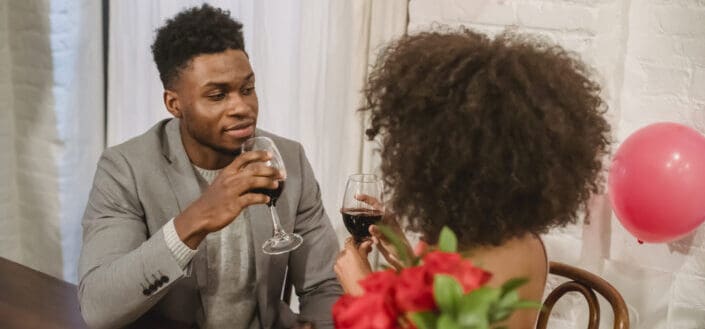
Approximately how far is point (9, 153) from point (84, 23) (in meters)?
0.63

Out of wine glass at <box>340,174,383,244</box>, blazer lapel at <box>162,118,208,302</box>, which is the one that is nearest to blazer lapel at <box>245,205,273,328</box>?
blazer lapel at <box>162,118,208,302</box>

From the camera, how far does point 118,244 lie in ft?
4.78

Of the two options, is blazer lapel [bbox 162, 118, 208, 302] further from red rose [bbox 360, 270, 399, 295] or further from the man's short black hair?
red rose [bbox 360, 270, 399, 295]

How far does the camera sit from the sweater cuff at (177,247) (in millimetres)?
1350

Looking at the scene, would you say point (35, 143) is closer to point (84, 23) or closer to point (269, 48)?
point (84, 23)

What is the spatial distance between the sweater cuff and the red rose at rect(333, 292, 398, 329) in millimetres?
691

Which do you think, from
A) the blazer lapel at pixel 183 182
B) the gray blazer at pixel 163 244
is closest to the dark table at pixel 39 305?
the gray blazer at pixel 163 244

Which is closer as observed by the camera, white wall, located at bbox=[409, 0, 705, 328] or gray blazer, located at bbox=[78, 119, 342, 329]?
gray blazer, located at bbox=[78, 119, 342, 329]

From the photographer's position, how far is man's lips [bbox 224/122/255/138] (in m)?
1.57

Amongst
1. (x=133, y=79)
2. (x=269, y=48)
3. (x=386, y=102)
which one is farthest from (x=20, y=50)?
(x=386, y=102)

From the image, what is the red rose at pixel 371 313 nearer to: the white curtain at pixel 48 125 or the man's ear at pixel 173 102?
the man's ear at pixel 173 102

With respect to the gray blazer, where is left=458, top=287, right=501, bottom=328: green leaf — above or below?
above

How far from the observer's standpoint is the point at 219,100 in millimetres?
1581

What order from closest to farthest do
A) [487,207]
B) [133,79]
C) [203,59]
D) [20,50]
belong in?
1. [487,207]
2. [203,59]
3. [133,79]
4. [20,50]
